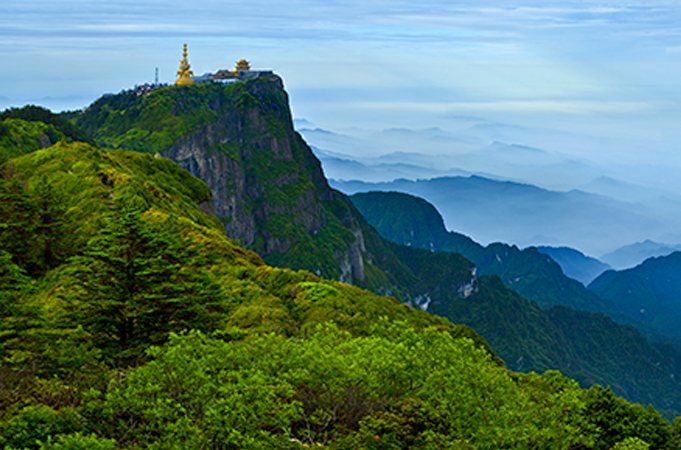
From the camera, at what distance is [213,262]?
56406 mm

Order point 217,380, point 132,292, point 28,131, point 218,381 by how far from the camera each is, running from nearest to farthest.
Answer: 1. point 218,381
2. point 217,380
3. point 132,292
4. point 28,131

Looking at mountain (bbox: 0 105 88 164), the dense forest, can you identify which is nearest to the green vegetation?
the dense forest

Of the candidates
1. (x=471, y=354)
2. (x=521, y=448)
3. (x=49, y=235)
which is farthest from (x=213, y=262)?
(x=521, y=448)

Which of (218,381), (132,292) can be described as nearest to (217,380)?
(218,381)

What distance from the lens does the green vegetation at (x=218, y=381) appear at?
81.6ft

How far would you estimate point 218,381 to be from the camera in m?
27.7

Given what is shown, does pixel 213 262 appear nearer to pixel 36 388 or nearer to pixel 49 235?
pixel 49 235

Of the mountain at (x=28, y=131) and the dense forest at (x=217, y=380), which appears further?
the mountain at (x=28, y=131)

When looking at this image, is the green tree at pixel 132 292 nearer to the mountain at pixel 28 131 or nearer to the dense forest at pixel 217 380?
the dense forest at pixel 217 380

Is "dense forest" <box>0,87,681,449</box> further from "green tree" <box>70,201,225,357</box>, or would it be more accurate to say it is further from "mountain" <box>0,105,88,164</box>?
"mountain" <box>0,105,88,164</box>

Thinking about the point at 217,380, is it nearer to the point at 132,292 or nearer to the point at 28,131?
the point at 132,292

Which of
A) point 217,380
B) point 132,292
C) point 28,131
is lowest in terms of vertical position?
point 28,131

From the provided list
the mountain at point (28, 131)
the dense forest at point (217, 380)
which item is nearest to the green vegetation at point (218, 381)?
the dense forest at point (217, 380)

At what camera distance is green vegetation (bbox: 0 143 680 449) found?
24.9m
